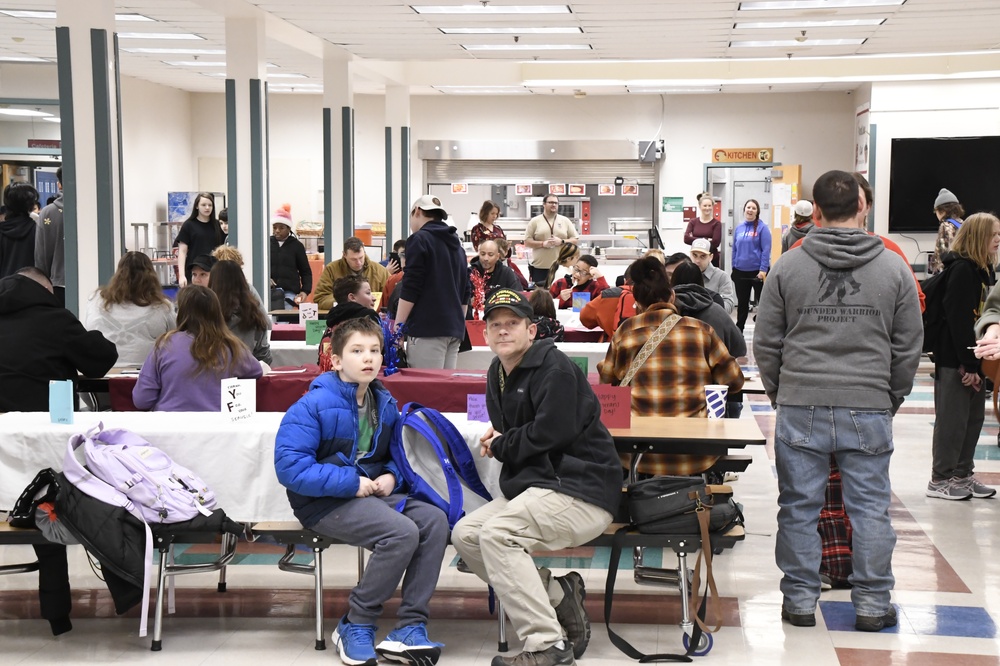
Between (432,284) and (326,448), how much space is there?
8.79 ft

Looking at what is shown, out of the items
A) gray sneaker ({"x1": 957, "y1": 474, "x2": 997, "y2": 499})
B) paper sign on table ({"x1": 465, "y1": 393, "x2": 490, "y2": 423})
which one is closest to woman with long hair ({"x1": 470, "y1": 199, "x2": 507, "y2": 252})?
gray sneaker ({"x1": 957, "y1": 474, "x2": 997, "y2": 499})

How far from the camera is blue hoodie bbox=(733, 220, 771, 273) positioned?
1335cm

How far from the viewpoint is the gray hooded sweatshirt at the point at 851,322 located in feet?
12.8

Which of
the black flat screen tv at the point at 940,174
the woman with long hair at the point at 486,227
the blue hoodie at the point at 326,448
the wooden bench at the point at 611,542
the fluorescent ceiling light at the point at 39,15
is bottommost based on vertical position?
the wooden bench at the point at 611,542

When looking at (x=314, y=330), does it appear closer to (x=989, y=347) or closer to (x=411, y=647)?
(x=411, y=647)

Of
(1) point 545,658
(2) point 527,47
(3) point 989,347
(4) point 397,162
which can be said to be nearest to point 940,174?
(2) point 527,47

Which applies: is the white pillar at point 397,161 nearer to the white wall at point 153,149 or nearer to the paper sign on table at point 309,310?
the white wall at point 153,149

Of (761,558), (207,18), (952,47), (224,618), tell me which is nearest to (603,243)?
(952,47)

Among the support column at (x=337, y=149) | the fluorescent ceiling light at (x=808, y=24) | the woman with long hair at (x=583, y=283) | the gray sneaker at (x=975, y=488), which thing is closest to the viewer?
the gray sneaker at (x=975, y=488)

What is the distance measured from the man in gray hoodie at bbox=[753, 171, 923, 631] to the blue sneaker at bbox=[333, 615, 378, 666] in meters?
1.52

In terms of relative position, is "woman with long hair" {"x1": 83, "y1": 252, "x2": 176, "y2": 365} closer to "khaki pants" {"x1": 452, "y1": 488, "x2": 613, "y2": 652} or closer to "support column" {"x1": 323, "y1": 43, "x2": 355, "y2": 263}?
"khaki pants" {"x1": 452, "y1": 488, "x2": 613, "y2": 652}

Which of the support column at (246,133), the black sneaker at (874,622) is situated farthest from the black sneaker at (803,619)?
the support column at (246,133)

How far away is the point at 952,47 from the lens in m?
11.4

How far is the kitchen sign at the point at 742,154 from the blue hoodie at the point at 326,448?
49.8 feet
